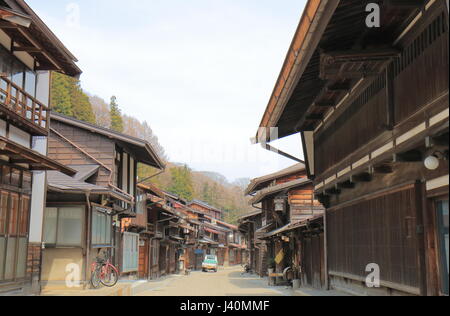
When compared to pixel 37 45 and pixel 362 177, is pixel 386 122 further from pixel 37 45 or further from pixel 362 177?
pixel 37 45

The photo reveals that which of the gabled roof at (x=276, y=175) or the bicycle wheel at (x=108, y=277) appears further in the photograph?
the gabled roof at (x=276, y=175)


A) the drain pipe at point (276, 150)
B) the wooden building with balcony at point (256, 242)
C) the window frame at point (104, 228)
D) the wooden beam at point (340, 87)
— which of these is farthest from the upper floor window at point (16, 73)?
the wooden building with balcony at point (256, 242)

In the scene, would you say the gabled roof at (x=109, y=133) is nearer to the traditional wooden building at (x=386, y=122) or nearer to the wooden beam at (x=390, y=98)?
the traditional wooden building at (x=386, y=122)

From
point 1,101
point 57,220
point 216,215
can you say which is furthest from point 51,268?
point 216,215

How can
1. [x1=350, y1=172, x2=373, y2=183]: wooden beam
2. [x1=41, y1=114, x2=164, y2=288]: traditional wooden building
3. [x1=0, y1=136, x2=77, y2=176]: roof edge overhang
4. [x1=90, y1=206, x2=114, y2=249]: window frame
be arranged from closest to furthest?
[x1=350, y1=172, x2=373, y2=183]: wooden beam, [x1=0, y1=136, x2=77, y2=176]: roof edge overhang, [x1=41, y1=114, x2=164, y2=288]: traditional wooden building, [x1=90, y1=206, x2=114, y2=249]: window frame

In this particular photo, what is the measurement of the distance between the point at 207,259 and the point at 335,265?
46959 millimetres

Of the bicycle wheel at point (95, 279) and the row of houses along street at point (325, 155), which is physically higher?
the row of houses along street at point (325, 155)

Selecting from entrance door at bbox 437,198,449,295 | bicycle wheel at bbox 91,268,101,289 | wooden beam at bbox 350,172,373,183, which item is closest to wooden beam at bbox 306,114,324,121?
wooden beam at bbox 350,172,373,183

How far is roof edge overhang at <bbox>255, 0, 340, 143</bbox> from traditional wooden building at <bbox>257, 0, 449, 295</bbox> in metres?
0.02

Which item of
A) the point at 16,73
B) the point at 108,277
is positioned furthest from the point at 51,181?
the point at 16,73

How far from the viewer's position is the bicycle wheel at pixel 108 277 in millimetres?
21188

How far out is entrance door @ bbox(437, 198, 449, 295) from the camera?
792 centimetres

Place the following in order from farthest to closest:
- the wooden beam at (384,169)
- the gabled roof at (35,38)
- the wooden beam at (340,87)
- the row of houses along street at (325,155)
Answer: the gabled roof at (35,38) → the wooden beam at (340,87) → the wooden beam at (384,169) → the row of houses along street at (325,155)

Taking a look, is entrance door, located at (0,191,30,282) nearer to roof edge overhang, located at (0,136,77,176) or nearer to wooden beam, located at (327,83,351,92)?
roof edge overhang, located at (0,136,77,176)
